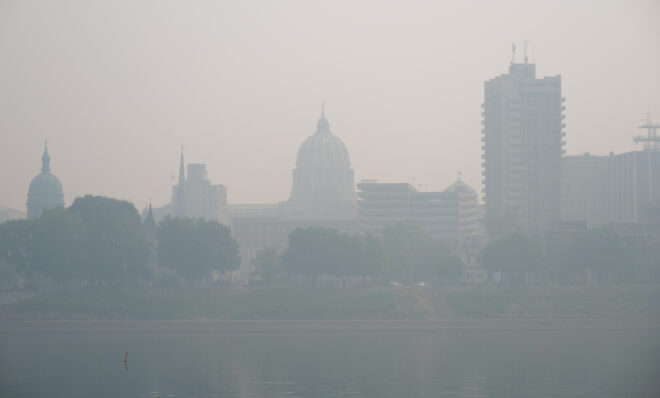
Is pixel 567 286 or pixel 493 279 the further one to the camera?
pixel 493 279

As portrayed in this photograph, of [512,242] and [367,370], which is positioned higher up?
[512,242]

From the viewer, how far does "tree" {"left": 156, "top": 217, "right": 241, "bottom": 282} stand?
156 metres

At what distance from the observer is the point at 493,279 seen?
571 ft

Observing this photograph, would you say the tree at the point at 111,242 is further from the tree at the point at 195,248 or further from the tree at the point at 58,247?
the tree at the point at 195,248

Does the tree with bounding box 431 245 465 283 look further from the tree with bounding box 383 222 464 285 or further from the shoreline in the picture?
the shoreline

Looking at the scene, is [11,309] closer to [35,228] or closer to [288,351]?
[35,228]

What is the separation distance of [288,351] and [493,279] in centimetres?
7072

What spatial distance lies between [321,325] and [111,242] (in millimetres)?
35741

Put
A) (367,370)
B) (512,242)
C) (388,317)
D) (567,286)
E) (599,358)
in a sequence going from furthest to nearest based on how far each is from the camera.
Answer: (512,242) < (567,286) < (388,317) < (599,358) < (367,370)

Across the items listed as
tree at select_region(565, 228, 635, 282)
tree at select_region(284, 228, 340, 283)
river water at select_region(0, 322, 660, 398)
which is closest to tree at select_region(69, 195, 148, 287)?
river water at select_region(0, 322, 660, 398)

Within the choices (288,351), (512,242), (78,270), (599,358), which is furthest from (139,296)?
(599,358)

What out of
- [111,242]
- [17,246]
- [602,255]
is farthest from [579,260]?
[17,246]

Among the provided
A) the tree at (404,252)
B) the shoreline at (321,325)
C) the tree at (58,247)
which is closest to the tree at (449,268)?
the tree at (404,252)

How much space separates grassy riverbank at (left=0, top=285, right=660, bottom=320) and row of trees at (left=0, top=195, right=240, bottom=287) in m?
7.07
